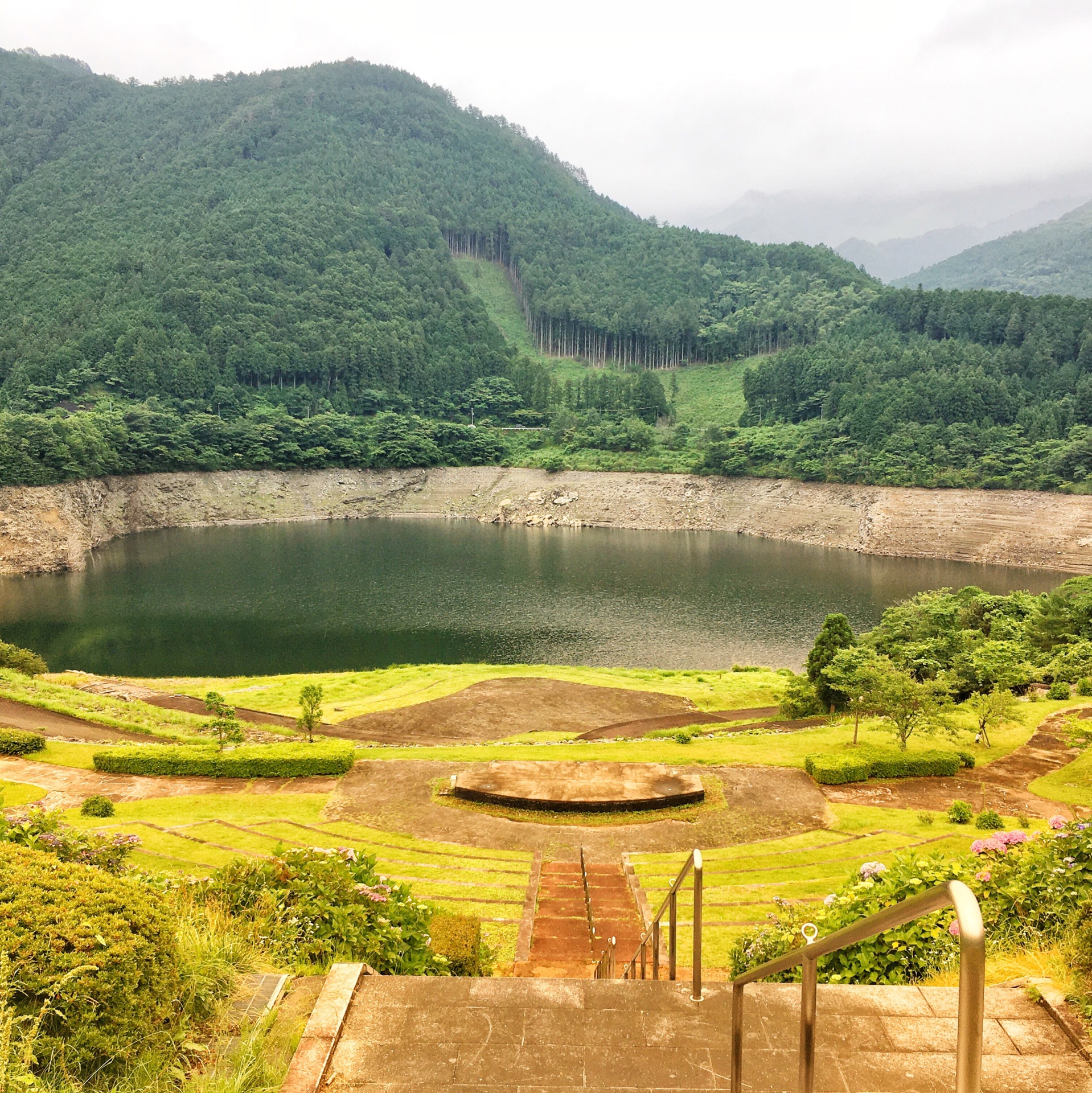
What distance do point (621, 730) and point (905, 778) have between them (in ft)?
37.7

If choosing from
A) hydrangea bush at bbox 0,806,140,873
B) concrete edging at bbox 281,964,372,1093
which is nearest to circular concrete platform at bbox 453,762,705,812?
hydrangea bush at bbox 0,806,140,873

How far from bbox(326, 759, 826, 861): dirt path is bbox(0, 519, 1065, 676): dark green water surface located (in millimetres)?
21553

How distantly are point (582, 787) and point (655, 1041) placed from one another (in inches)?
538

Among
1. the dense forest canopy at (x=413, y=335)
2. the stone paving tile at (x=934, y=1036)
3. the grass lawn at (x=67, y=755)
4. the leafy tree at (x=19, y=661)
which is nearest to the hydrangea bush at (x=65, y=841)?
the stone paving tile at (x=934, y=1036)

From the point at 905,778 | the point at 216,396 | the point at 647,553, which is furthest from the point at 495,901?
the point at 216,396

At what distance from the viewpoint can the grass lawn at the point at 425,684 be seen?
32.9m

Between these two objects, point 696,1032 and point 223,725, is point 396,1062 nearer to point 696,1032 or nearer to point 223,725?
point 696,1032

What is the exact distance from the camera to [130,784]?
19812 millimetres

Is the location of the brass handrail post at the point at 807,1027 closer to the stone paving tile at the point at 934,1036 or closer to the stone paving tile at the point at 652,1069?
the stone paving tile at the point at 652,1069

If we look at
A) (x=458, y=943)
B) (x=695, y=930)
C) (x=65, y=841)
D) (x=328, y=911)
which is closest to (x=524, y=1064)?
(x=695, y=930)

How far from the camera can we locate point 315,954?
25.1 feet

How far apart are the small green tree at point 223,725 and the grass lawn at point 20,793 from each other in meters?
4.37

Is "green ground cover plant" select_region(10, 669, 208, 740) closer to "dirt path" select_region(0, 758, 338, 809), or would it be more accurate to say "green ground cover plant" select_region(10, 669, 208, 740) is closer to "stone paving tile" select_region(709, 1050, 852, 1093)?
"dirt path" select_region(0, 758, 338, 809)

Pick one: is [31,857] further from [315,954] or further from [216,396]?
[216,396]
